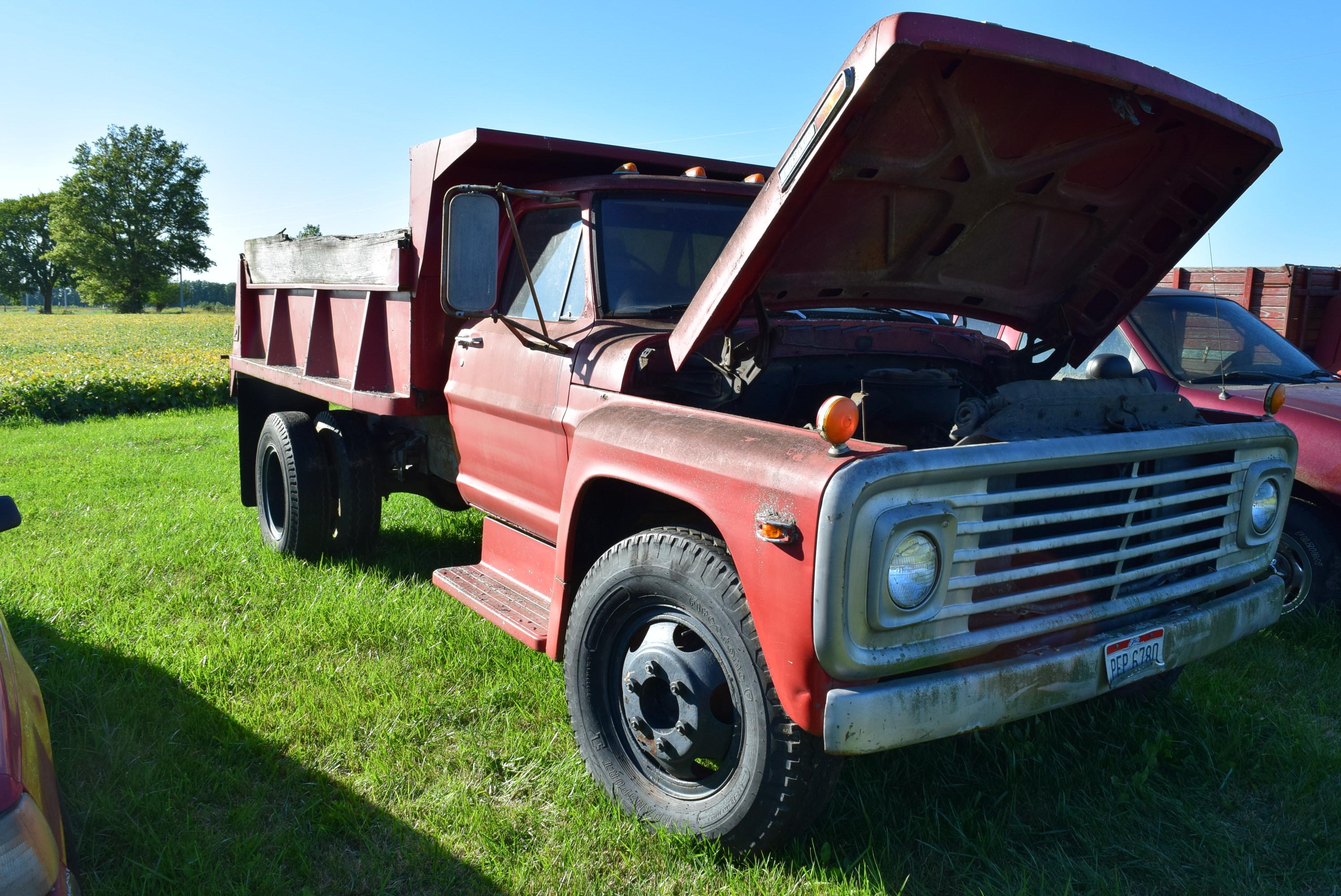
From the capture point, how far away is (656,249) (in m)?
3.99

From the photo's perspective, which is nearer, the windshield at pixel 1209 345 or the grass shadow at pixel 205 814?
the grass shadow at pixel 205 814

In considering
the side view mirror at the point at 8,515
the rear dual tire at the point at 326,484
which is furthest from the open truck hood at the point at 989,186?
the rear dual tire at the point at 326,484

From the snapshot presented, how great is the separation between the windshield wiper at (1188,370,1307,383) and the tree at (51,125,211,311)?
87.1 meters

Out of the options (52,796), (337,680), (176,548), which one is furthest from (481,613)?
(176,548)

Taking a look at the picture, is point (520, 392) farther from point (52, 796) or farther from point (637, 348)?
point (52, 796)

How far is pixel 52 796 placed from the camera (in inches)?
84.0

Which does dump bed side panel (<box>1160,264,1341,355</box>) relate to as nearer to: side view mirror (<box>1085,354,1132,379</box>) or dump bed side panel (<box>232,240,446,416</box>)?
side view mirror (<box>1085,354,1132,379</box>)

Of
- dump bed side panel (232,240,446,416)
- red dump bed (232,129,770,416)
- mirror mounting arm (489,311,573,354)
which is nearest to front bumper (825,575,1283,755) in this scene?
mirror mounting arm (489,311,573,354)

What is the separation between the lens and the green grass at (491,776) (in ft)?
9.19

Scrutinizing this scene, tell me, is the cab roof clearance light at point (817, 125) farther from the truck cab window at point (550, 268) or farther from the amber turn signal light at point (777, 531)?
the truck cab window at point (550, 268)

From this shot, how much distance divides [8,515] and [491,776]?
5.64 ft

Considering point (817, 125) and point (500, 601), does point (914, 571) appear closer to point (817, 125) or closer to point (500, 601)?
point (817, 125)

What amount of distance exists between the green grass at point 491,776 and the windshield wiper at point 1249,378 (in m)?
1.37

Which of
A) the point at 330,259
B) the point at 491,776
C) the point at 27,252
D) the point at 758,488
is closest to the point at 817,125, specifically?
the point at 758,488
